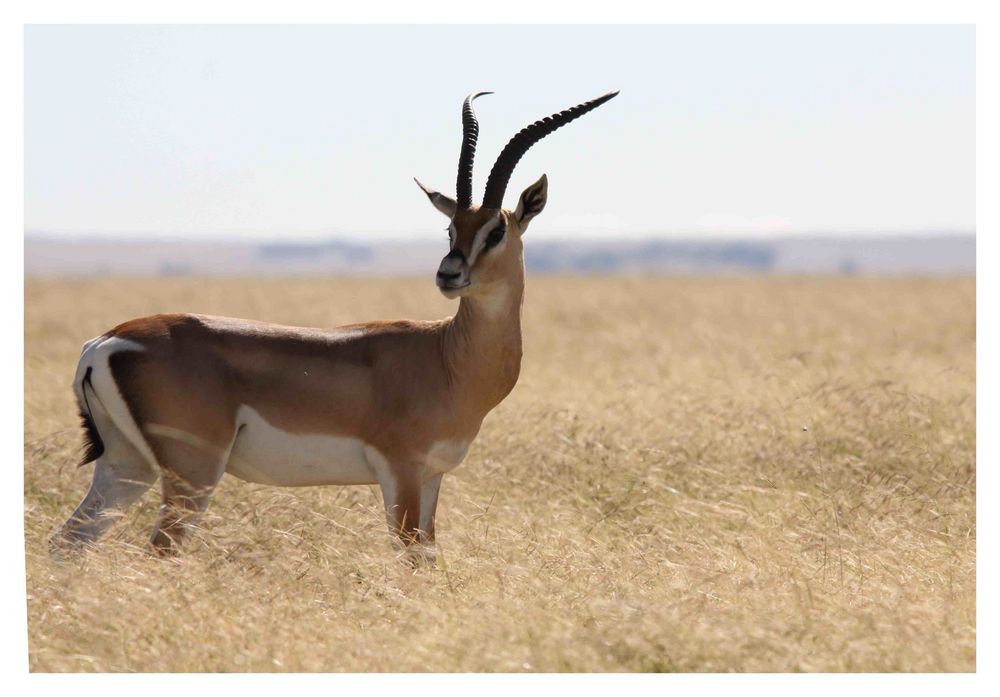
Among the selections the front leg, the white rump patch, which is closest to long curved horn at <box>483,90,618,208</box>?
the front leg

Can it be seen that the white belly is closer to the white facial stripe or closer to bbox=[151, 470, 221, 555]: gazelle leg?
bbox=[151, 470, 221, 555]: gazelle leg

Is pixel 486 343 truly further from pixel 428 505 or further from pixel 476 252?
pixel 428 505

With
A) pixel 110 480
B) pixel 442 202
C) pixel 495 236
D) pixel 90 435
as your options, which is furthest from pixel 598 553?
pixel 90 435

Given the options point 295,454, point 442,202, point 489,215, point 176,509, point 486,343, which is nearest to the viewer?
point 176,509

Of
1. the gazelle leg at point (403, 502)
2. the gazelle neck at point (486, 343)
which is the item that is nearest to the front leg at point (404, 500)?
the gazelle leg at point (403, 502)

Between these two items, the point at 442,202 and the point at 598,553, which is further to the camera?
the point at 442,202

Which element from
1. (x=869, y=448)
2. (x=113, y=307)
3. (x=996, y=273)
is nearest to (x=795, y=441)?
(x=869, y=448)

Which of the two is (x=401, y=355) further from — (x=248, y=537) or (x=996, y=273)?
(x=996, y=273)

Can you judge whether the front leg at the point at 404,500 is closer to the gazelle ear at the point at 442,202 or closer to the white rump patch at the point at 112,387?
the white rump patch at the point at 112,387

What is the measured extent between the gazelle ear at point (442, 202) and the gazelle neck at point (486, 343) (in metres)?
0.59

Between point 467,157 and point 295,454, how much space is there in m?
2.12

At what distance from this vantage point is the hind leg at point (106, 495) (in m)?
8.45

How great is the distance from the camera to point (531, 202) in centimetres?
892

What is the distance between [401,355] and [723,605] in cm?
266
